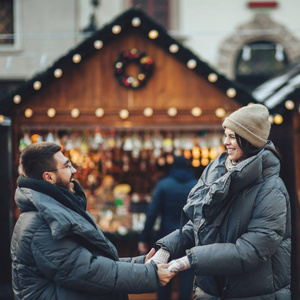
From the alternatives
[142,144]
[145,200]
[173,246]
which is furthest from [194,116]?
[173,246]

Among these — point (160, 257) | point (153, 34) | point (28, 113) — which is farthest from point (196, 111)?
point (160, 257)

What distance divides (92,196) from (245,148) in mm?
5384

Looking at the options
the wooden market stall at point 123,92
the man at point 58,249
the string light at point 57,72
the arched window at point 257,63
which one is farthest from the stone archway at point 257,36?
the man at point 58,249

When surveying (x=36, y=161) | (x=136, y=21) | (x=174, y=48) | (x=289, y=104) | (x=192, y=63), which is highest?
(x=136, y=21)

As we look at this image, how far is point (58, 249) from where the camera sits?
2254 mm

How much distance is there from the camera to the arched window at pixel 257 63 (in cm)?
1123

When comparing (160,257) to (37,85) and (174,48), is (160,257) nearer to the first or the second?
(174,48)

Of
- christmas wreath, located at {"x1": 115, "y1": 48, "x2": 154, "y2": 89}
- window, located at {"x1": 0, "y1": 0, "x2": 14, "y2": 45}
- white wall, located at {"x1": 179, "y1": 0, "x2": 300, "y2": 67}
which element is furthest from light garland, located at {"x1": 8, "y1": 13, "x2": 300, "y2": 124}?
window, located at {"x1": 0, "y1": 0, "x2": 14, "y2": 45}

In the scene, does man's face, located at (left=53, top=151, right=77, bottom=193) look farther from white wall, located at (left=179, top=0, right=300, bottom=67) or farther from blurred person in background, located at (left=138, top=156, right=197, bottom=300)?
white wall, located at (left=179, top=0, right=300, bottom=67)

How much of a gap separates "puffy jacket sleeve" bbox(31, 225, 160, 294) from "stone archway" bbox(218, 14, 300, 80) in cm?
919

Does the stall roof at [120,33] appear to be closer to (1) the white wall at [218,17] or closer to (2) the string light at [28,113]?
(2) the string light at [28,113]

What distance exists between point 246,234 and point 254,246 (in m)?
0.07

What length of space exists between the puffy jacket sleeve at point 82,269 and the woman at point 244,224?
0.23m

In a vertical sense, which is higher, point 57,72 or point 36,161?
point 57,72
